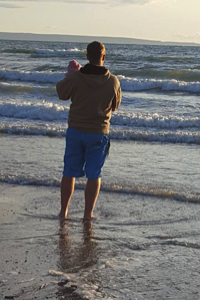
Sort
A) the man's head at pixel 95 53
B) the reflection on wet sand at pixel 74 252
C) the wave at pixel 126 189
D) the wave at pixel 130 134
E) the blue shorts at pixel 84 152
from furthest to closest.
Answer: the wave at pixel 130 134
the wave at pixel 126 189
the blue shorts at pixel 84 152
the man's head at pixel 95 53
the reflection on wet sand at pixel 74 252

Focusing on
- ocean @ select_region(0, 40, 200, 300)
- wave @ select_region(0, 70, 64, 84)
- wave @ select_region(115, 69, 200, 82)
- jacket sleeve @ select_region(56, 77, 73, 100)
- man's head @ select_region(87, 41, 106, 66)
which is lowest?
ocean @ select_region(0, 40, 200, 300)

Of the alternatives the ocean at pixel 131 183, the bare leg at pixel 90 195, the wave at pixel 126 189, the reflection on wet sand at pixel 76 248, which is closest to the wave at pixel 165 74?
the ocean at pixel 131 183

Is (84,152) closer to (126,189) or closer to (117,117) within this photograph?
(126,189)

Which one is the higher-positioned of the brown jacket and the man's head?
the man's head

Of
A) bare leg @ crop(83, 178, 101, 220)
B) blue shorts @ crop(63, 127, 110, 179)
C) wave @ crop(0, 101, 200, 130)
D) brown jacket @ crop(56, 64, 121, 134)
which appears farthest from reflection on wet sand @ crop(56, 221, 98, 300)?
wave @ crop(0, 101, 200, 130)

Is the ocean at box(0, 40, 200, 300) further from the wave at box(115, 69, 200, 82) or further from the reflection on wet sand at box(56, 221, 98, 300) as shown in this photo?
the wave at box(115, 69, 200, 82)

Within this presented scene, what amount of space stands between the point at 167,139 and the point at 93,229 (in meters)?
5.27

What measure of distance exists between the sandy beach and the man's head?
140 cm

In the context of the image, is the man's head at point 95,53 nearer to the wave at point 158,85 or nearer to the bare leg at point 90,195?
the bare leg at point 90,195

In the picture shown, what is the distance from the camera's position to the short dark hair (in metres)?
4.68

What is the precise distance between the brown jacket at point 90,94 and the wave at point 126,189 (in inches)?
55.9

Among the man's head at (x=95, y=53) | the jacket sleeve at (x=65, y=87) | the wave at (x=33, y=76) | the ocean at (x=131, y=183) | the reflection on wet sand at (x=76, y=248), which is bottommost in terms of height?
the reflection on wet sand at (x=76, y=248)

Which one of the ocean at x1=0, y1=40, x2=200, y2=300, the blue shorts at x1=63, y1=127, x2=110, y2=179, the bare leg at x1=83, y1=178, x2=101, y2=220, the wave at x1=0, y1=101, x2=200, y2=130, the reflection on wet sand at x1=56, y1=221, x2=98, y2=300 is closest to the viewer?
the reflection on wet sand at x1=56, y1=221, x2=98, y2=300

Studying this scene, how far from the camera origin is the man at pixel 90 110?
4.73 meters
